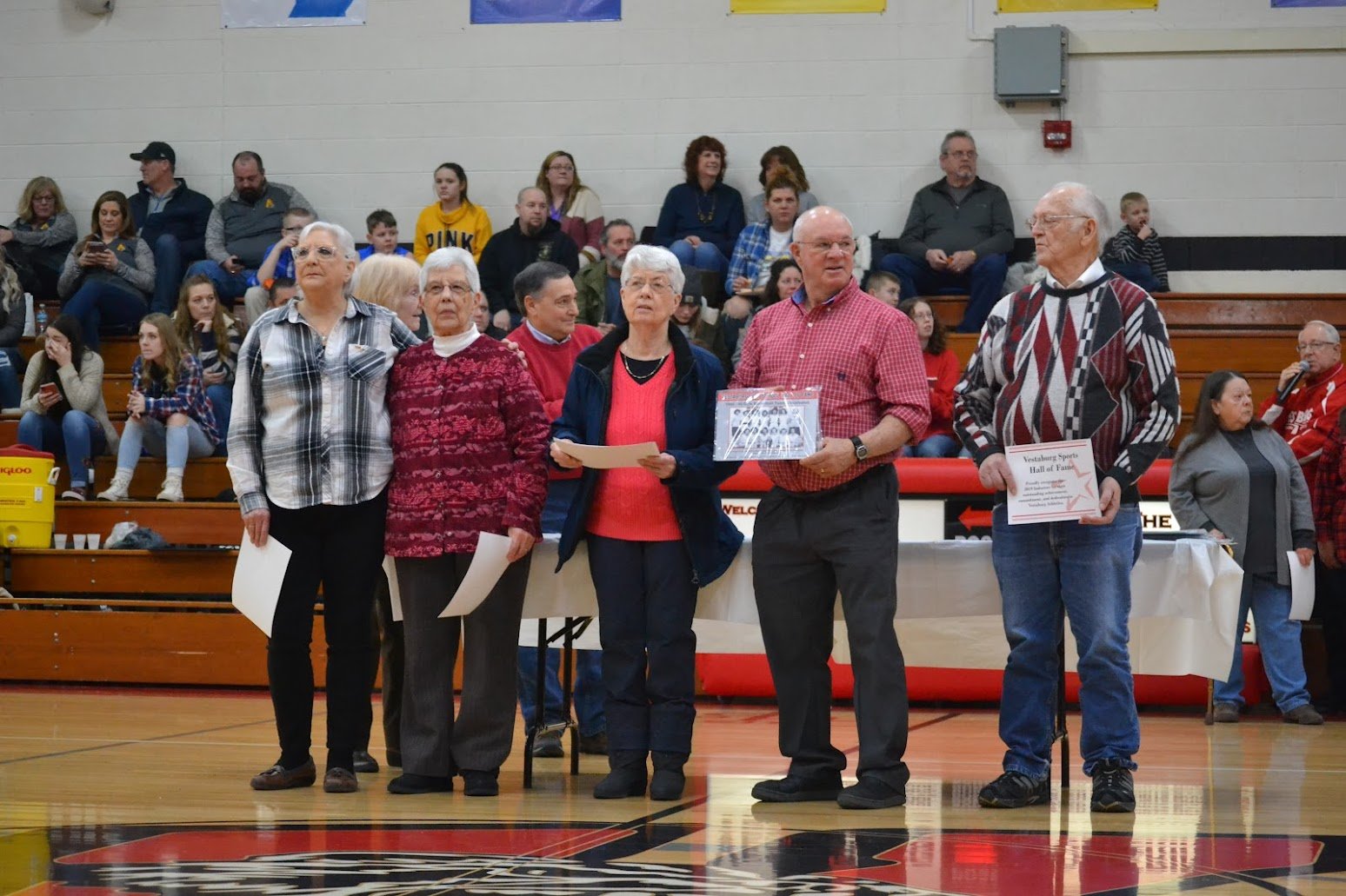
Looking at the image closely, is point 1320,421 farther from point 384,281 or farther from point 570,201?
point 570,201

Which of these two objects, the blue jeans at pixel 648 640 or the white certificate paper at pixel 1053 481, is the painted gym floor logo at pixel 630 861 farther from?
the white certificate paper at pixel 1053 481

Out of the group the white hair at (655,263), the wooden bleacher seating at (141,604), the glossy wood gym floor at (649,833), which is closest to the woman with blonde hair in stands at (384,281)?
the white hair at (655,263)

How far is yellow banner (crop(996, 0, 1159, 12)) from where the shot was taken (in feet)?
31.1

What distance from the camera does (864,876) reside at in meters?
2.66

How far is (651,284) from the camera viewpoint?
3693mm

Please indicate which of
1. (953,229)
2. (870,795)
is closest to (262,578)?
(870,795)

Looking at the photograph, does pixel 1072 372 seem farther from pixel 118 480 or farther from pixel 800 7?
pixel 800 7

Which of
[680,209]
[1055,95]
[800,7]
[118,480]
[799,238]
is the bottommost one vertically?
[118,480]

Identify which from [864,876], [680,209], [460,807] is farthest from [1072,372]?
[680,209]

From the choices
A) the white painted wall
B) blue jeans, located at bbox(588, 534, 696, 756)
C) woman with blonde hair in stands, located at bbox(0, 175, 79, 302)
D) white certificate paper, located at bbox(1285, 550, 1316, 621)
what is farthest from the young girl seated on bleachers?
white certificate paper, located at bbox(1285, 550, 1316, 621)

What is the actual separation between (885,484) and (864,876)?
1134 mm

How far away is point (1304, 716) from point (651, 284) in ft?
11.2

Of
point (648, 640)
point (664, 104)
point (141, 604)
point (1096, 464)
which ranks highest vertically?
point (664, 104)

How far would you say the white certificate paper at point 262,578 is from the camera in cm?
372
